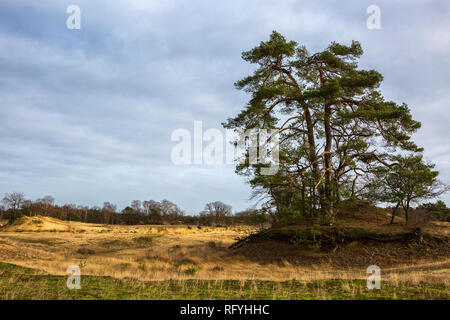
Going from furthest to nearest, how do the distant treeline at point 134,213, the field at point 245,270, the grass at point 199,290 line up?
the distant treeline at point 134,213
the field at point 245,270
the grass at point 199,290

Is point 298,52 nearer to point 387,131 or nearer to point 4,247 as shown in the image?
point 387,131

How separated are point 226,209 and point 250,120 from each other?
70891mm

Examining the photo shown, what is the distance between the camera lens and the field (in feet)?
28.1

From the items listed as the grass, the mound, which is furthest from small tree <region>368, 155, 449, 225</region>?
the grass

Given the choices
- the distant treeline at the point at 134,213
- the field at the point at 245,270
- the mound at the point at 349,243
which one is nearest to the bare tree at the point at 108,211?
the distant treeline at the point at 134,213

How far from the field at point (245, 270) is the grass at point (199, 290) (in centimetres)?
3

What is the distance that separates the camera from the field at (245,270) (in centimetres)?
855

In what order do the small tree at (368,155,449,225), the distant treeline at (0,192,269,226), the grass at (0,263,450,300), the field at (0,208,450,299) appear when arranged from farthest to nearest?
the distant treeline at (0,192,269,226), the small tree at (368,155,449,225), the field at (0,208,450,299), the grass at (0,263,450,300)

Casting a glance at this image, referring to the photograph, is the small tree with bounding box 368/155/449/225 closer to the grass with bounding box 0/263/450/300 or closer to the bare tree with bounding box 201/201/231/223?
the grass with bounding box 0/263/450/300

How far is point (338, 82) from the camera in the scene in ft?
63.0

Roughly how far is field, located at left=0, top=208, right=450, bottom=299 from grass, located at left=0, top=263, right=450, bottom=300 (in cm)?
3

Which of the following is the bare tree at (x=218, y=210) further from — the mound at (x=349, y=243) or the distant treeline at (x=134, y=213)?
the mound at (x=349, y=243)

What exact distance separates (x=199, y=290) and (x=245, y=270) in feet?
22.5
